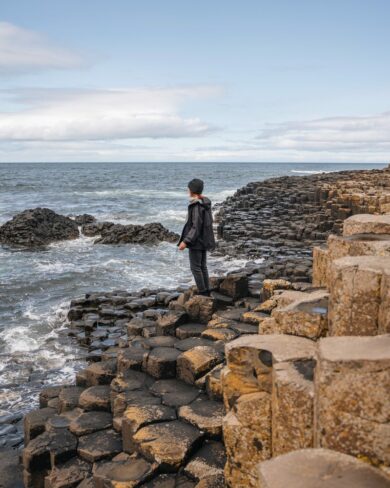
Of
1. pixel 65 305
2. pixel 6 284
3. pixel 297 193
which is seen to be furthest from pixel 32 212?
pixel 297 193

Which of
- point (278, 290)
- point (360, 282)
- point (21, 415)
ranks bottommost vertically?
point (21, 415)

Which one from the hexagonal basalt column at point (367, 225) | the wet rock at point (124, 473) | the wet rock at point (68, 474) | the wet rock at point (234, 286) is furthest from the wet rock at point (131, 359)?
the hexagonal basalt column at point (367, 225)

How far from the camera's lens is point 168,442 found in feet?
16.1

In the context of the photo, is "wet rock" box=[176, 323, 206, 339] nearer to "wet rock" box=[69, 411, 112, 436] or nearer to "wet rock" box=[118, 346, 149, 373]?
"wet rock" box=[118, 346, 149, 373]

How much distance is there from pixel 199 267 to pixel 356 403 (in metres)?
5.44

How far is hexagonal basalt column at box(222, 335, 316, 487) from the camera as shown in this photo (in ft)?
13.0

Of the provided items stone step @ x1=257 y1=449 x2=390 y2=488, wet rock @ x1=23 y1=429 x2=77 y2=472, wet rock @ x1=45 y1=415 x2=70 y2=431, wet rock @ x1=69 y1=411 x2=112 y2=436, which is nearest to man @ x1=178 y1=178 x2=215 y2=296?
wet rock @ x1=69 y1=411 x2=112 y2=436

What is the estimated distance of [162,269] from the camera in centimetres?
1688

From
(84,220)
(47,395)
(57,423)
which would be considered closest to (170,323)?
(47,395)

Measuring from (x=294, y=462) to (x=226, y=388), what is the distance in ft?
4.94

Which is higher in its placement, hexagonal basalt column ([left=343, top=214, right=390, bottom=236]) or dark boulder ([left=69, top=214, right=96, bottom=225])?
hexagonal basalt column ([left=343, top=214, right=390, bottom=236])

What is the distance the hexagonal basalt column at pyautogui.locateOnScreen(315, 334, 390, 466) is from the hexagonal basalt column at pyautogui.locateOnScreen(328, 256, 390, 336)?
2.87 ft

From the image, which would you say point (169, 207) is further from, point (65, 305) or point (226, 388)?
point (226, 388)

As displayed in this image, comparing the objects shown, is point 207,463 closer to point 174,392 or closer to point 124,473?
point 124,473
